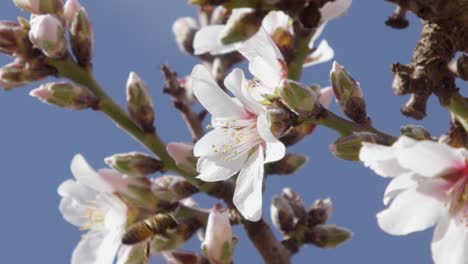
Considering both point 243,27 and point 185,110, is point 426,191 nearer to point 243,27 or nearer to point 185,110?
point 243,27

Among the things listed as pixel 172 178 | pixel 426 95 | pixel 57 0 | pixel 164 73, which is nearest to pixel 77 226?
pixel 172 178

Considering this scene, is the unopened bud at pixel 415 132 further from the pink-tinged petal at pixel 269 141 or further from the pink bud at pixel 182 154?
the pink bud at pixel 182 154

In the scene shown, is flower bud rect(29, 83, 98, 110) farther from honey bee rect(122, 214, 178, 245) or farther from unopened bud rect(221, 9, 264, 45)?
unopened bud rect(221, 9, 264, 45)

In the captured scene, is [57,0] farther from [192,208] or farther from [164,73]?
[192,208]

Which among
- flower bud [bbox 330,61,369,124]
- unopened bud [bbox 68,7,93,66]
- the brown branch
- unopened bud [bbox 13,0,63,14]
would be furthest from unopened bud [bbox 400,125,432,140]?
the brown branch

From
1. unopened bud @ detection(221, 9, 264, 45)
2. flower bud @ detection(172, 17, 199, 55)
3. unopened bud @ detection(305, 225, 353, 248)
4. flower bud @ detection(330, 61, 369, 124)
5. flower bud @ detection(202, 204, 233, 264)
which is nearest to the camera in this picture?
unopened bud @ detection(221, 9, 264, 45)
